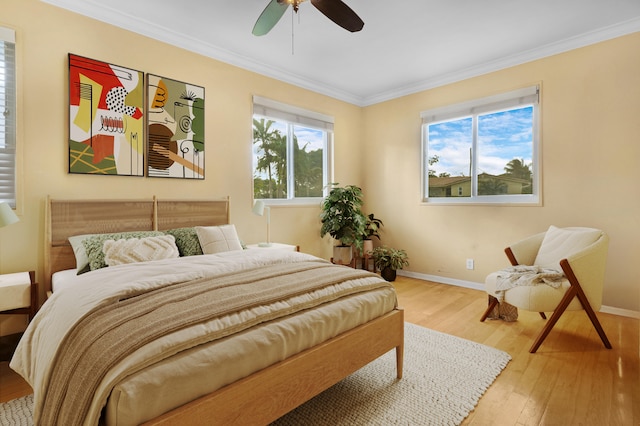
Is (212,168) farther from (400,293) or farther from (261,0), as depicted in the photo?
(400,293)

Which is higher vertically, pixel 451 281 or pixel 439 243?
pixel 439 243

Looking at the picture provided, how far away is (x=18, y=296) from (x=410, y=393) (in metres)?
2.52

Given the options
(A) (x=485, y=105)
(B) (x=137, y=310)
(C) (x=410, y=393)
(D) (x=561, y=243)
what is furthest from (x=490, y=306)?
(B) (x=137, y=310)

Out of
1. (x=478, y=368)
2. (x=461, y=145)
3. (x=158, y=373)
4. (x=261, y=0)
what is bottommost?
(x=478, y=368)

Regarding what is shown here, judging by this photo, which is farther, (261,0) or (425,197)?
(425,197)

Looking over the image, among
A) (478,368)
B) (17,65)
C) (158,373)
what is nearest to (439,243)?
(478,368)

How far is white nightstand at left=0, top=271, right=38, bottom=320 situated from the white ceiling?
2.15 m

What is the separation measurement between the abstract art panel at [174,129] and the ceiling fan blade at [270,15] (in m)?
1.19

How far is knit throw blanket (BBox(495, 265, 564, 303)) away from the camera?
2525 millimetres

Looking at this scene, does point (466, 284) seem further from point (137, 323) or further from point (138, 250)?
point (137, 323)

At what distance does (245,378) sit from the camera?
1.28 metres

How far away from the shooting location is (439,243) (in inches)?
173

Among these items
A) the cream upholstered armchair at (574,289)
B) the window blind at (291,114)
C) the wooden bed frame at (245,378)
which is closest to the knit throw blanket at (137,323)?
the wooden bed frame at (245,378)

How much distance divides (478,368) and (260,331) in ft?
5.35
